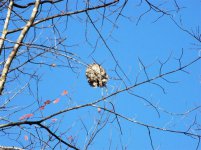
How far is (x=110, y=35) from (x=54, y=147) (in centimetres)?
127

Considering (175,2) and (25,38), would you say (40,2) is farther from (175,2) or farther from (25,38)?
(175,2)

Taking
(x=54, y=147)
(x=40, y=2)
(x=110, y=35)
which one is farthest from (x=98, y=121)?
(x=40, y=2)

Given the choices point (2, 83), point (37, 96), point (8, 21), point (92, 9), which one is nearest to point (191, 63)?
point (92, 9)

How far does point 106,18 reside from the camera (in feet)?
12.5

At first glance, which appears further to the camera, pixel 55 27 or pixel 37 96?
pixel 55 27

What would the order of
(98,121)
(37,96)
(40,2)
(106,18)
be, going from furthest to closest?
(98,121), (40,2), (106,18), (37,96)

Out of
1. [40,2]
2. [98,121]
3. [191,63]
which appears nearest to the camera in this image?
[191,63]

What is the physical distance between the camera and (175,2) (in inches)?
156

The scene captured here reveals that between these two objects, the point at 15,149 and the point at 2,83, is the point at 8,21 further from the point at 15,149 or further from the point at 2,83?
the point at 15,149

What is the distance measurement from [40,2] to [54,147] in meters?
1.61

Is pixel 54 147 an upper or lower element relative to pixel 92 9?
lower

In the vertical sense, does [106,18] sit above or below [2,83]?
above

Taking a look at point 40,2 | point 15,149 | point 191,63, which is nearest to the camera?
point 191,63

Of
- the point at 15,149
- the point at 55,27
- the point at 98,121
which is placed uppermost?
the point at 55,27
